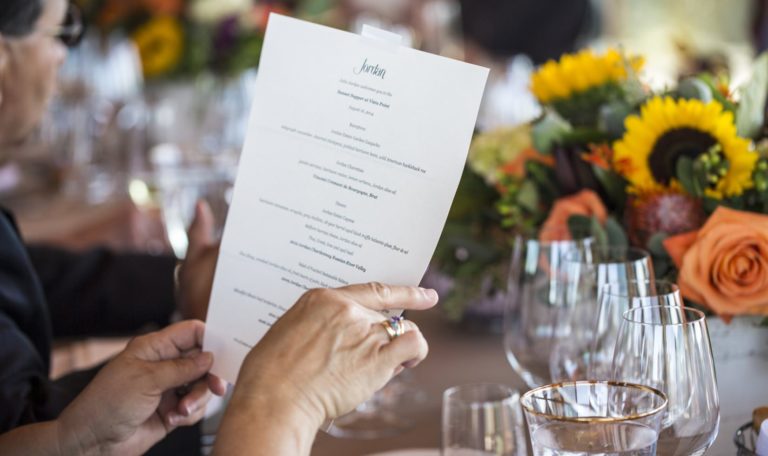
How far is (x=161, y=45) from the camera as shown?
3.62 m

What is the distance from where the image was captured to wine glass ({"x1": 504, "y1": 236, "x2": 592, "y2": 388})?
43.2 inches

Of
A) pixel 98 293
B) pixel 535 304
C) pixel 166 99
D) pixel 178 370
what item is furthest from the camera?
pixel 166 99

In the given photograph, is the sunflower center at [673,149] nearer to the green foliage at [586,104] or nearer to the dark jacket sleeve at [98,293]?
the green foliage at [586,104]

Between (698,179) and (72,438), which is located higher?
(698,179)

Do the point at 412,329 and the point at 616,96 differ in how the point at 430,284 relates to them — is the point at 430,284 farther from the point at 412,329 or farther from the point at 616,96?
the point at 412,329

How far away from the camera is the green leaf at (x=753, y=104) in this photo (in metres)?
1.15

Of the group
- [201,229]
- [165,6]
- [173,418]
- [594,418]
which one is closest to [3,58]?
[201,229]

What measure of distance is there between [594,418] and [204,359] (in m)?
0.47

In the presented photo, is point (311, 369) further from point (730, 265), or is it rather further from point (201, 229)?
point (201, 229)

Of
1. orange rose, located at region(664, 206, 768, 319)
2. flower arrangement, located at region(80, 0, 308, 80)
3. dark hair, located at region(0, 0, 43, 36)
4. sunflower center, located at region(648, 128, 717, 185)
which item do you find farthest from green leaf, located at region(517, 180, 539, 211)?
flower arrangement, located at region(80, 0, 308, 80)

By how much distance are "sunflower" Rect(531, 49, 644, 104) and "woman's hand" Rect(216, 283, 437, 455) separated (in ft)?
2.16

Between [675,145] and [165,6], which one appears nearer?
[675,145]

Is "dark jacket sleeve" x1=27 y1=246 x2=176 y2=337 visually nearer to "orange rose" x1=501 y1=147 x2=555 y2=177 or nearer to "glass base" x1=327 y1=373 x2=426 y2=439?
"glass base" x1=327 y1=373 x2=426 y2=439

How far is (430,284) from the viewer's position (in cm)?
169
